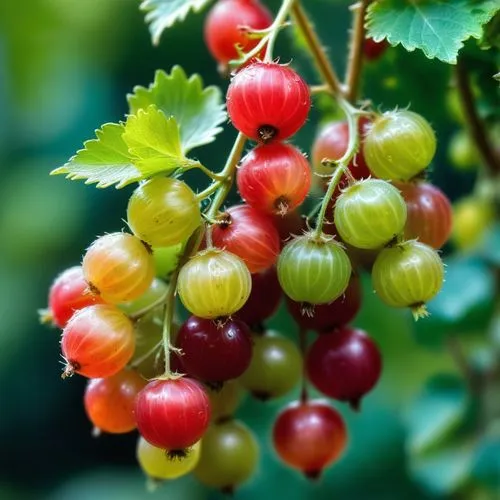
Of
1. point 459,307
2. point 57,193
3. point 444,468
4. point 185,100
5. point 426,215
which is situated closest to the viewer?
point 426,215

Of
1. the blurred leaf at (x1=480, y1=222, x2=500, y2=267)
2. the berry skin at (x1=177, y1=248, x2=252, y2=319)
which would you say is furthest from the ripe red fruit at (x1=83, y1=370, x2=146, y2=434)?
the blurred leaf at (x1=480, y1=222, x2=500, y2=267)

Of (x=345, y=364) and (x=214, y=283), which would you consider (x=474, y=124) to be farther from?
(x=214, y=283)

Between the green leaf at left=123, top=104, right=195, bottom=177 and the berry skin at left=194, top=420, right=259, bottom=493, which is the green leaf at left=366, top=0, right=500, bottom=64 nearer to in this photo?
the green leaf at left=123, top=104, right=195, bottom=177

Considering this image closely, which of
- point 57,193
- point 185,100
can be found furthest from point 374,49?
point 57,193

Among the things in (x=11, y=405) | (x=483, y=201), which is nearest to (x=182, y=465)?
(x=483, y=201)

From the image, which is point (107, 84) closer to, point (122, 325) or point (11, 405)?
point (11, 405)

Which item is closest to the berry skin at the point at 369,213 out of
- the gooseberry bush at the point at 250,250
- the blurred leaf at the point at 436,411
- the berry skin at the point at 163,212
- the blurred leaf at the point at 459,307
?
the gooseberry bush at the point at 250,250
